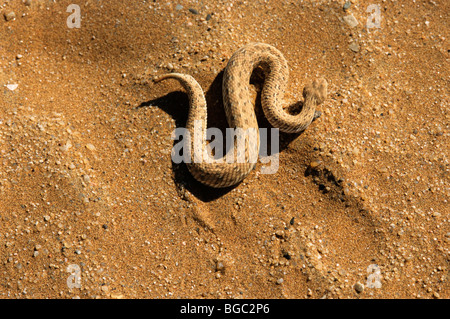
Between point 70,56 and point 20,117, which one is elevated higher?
point 70,56

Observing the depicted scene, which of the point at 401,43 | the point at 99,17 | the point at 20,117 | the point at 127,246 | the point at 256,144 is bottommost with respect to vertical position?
the point at 127,246

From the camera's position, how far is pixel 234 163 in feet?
14.8

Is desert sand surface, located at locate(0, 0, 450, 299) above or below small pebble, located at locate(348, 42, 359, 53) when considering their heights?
below

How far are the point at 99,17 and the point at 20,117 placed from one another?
1.71 metres

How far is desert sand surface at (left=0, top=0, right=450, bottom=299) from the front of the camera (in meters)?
4.43

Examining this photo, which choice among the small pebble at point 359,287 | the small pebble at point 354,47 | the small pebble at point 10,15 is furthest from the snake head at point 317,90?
the small pebble at point 10,15

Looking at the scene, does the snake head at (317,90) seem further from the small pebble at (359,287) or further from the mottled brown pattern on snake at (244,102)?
the small pebble at (359,287)

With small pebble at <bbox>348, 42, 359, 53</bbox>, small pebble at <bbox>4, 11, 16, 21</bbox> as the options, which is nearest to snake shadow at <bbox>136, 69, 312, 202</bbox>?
small pebble at <bbox>348, 42, 359, 53</bbox>

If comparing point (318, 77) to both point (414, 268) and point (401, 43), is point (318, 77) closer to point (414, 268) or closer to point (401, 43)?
point (401, 43)

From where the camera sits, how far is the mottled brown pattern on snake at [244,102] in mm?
4531

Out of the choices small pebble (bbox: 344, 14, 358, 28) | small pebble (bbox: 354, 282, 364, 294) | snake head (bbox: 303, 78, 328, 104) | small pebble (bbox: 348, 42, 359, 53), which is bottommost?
small pebble (bbox: 354, 282, 364, 294)

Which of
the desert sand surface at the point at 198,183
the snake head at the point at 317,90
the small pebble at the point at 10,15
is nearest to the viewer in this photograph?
the desert sand surface at the point at 198,183

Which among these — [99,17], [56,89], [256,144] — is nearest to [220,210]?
A: [256,144]

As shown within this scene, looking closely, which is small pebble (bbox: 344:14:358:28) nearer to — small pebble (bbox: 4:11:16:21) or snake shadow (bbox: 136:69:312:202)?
snake shadow (bbox: 136:69:312:202)
